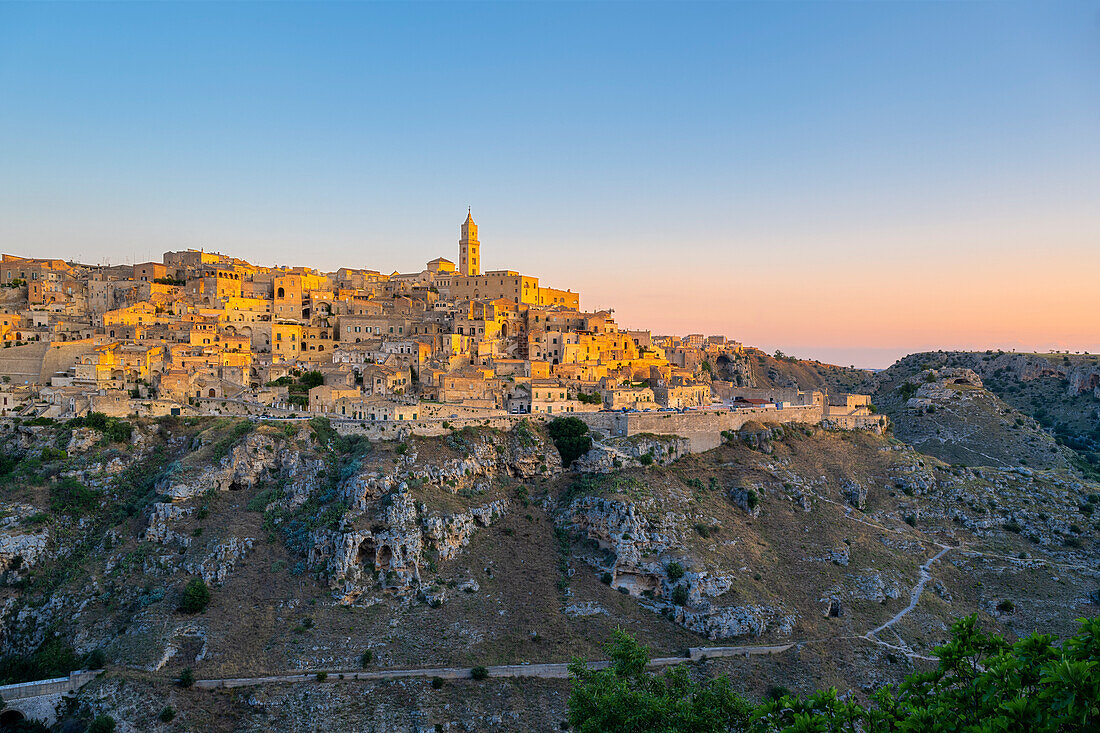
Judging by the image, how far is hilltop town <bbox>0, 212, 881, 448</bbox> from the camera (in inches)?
1896

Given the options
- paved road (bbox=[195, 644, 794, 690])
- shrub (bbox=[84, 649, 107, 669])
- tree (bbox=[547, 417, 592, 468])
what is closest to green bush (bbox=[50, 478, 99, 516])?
shrub (bbox=[84, 649, 107, 669])

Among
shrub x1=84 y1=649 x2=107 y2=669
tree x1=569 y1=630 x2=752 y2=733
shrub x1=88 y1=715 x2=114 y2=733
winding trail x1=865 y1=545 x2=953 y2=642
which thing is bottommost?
shrub x1=88 y1=715 x2=114 y2=733

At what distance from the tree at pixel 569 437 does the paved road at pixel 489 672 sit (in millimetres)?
16826

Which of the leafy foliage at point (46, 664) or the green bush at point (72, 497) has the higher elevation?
the green bush at point (72, 497)

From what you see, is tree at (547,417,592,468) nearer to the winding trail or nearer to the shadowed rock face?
the shadowed rock face

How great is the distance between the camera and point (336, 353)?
58750 mm

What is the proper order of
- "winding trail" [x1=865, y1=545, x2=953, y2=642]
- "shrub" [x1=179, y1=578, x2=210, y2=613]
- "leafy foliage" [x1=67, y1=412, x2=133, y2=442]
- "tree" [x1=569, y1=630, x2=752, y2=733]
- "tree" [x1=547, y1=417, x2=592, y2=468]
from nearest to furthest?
"tree" [x1=569, y1=630, x2=752, y2=733] → "shrub" [x1=179, y1=578, x2=210, y2=613] → "winding trail" [x1=865, y1=545, x2=953, y2=642] → "leafy foliage" [x1=67, y1=412, x2=133, y2=442] → "tree" [x1=547, y1=417, x2=592, y2=468]

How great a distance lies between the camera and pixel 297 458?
41.6 m

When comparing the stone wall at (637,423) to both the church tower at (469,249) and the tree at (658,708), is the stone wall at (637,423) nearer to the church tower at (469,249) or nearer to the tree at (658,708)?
the tree at (658,708)

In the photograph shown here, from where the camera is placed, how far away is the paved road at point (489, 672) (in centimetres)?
2948

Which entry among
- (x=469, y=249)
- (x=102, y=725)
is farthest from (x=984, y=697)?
(x=469, y=249)

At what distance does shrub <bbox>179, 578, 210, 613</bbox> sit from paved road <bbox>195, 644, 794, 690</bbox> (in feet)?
13.4

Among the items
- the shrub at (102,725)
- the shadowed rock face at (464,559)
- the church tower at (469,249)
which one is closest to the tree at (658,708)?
the shadowed rock face at (464,559)

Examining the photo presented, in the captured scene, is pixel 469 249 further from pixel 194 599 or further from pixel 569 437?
pixel 194 599
